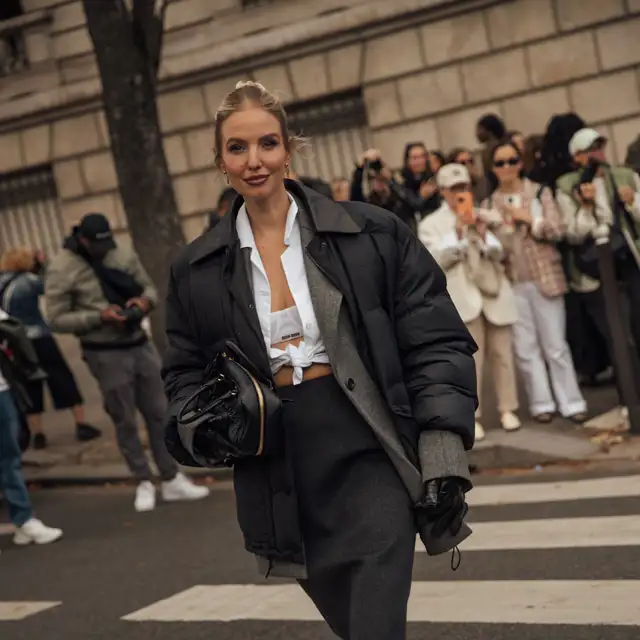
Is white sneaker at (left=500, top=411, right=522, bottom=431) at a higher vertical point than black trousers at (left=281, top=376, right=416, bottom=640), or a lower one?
lower

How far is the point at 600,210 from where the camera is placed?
30.2ft

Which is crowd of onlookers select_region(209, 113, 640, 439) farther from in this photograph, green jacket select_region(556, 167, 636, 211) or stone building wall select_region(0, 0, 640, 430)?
stone building wall select_region(0, 0, 640, 430)

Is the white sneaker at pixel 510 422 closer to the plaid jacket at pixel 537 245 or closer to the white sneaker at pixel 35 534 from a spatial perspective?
the plaid jacket at pixel 537 245

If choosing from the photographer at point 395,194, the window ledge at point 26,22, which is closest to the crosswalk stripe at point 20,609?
the photographer at point 395,194

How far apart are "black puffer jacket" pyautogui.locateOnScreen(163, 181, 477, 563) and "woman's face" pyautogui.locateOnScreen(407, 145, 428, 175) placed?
7981 millimetres

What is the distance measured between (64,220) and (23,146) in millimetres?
1213

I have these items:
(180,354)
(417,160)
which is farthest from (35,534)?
(180,354)

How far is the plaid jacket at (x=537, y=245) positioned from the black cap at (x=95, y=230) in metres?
2.58

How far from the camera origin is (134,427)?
9.32 m

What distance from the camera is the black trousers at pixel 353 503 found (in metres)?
3.37

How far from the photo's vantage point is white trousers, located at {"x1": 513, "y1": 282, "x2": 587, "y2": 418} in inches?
372

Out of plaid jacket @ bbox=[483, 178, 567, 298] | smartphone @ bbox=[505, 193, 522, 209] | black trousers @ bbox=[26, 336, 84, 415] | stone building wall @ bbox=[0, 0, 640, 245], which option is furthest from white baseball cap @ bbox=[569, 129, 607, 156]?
stone building wall @ bbox=[0, 0, 640, 245]

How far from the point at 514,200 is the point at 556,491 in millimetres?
2471

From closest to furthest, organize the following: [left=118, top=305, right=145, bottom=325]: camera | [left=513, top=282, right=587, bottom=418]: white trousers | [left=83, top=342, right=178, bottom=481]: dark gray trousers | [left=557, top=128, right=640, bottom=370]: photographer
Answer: [left=557, top=128, right=640, bottom=370]: photographer → [left=118, top=305, right=145, bottom=325]: camera → [left=83, top=342, right=178, bottom=481]: dark gray trousers → [left=513, top=282, right=587, bottom=418]: white trousers
